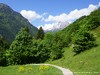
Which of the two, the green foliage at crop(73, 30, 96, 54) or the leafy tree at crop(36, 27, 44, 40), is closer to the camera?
the green foliage at crop(73, 30, 96, 54)

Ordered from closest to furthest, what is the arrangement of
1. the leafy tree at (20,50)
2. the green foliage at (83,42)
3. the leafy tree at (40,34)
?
the green foliage at (83,42) < the leafy tree at (20,50) < the leafy tree at (40,34)

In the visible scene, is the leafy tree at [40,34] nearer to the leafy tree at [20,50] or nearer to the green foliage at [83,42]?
the leafy tree at [20,50]

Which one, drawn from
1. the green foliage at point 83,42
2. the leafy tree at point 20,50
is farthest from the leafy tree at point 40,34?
the green foliage at point 83,42

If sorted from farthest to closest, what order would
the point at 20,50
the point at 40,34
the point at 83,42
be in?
the point at 40,34 → the point at 20,50 → the point at 83,42

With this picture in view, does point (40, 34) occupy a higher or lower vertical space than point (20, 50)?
higher

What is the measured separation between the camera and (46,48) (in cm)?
10631

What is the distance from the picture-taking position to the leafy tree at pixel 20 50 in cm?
9838

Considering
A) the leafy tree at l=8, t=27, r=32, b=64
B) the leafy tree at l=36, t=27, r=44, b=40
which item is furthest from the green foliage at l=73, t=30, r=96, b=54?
the leafy tree at l=36, t=27, r=44, b=40

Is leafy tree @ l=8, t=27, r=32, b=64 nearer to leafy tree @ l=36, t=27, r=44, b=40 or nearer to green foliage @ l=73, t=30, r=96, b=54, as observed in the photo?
green foliage @ l=73, t=30, r=96, b=54

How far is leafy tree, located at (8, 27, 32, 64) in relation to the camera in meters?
98.4

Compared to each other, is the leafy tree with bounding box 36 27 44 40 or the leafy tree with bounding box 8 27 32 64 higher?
the leafy tree with bounding box 36 27 44 40

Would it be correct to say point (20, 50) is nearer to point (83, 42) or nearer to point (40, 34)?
point (83, 42)

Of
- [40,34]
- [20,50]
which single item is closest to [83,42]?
[20,50]

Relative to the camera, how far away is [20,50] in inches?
3875
